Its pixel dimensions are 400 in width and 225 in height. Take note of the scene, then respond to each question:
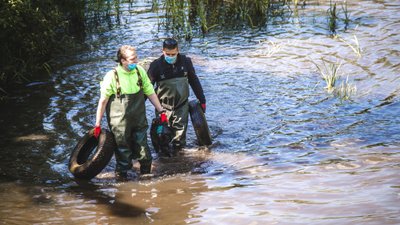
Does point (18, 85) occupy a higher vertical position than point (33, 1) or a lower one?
lower

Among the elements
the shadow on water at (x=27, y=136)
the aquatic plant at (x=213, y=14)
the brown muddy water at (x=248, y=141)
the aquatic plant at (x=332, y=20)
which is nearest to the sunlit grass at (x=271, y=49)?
the brown muddy water at (x=248, y=141)

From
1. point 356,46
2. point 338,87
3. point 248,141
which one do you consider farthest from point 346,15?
point 248,141

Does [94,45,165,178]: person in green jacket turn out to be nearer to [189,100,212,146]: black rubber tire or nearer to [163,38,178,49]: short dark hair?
[163,38,178,49]: short dark hair

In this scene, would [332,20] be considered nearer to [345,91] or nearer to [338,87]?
[338,87]

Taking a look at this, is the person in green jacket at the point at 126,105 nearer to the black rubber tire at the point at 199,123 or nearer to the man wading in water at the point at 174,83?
the man wading in water at the point at 174,83

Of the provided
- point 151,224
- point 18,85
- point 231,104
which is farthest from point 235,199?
point 18,85

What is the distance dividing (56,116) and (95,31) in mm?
6172

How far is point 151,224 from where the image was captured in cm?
575

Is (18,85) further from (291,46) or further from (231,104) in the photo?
(291,46)

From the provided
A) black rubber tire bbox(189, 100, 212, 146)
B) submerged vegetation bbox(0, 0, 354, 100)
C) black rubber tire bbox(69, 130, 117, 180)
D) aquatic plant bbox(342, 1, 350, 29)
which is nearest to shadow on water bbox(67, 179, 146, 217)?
black rubber tire bbox(69, 130, 117, 180)

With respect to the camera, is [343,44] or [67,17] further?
[67,17]

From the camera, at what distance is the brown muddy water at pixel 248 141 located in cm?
601

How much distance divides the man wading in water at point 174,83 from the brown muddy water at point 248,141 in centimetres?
42

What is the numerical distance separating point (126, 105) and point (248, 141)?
2235 millimetres
